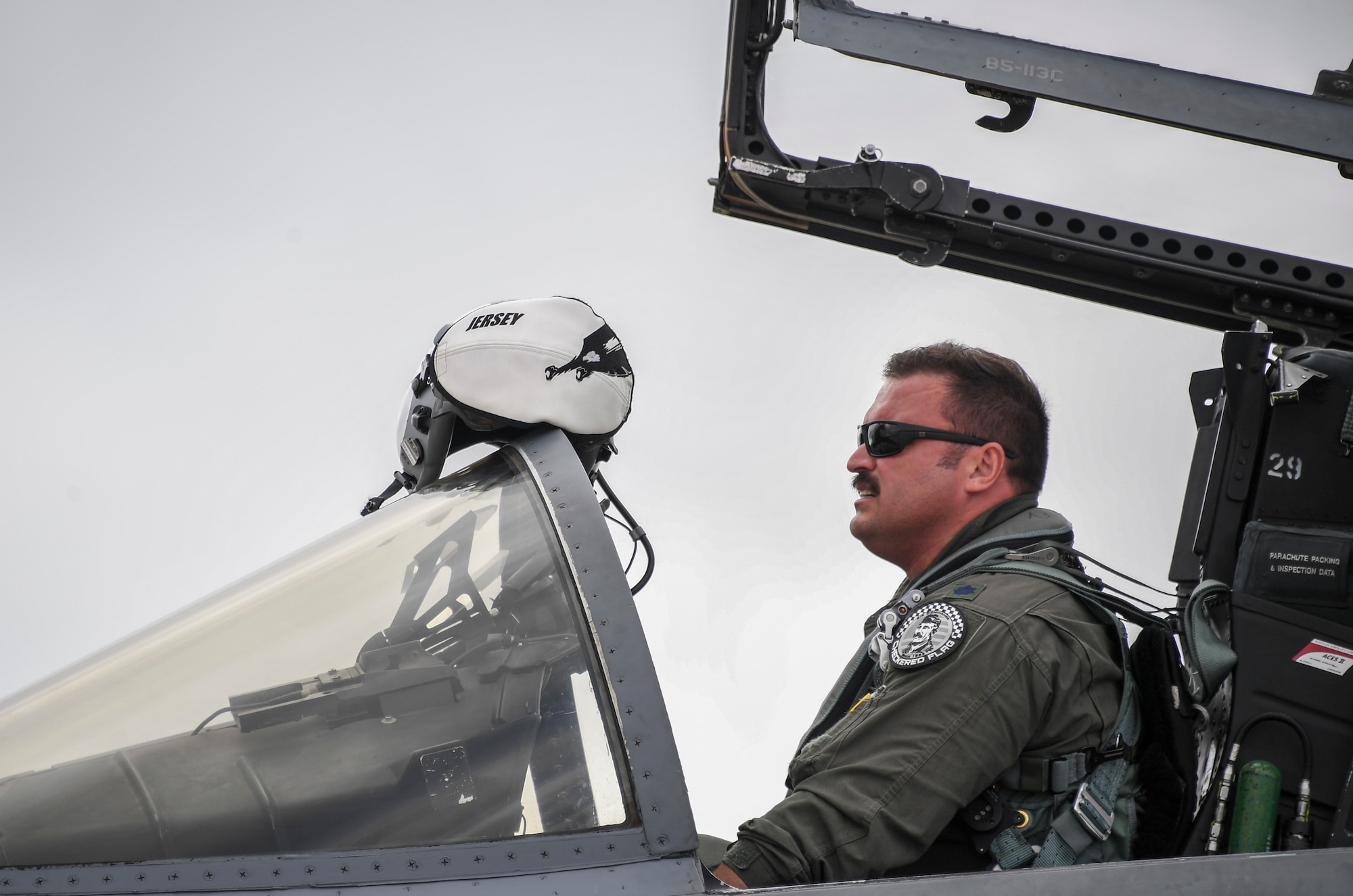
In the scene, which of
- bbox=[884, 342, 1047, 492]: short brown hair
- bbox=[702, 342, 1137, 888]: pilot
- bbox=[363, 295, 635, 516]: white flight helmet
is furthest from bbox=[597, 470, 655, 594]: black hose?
bbox=[884, 342, 1047, 492]: short brown hair

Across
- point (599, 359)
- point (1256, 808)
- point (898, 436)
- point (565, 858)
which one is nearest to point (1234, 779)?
point (1256, 808)

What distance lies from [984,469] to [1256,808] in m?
1.11

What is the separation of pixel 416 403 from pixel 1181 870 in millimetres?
1751

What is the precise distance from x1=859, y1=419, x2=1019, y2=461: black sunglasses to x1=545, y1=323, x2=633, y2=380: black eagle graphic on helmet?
796 mm

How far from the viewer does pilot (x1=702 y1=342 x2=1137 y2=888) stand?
193 cm

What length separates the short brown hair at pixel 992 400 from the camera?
299 centimetres

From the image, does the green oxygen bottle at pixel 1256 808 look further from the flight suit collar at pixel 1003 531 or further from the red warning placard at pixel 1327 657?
the flight suit collar at pixel 1003 531

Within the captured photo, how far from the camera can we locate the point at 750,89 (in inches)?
114

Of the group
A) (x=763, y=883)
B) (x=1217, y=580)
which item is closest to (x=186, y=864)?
(x=763, y=883)

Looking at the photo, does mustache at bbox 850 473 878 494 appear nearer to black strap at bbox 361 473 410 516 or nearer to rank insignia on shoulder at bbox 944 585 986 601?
rank insignia on shoulder at bbox 944 585 986 601

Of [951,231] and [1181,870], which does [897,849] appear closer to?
[1181,870]

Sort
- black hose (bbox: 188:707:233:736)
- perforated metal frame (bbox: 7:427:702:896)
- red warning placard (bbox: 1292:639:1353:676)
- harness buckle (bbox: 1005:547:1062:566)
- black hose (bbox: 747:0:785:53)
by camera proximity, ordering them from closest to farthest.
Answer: perforated metal frame (bbox: 7:427:702:896)
black hose (bbox: 188:707:233:736)
red warning placard (bbox: 1292:639:1353:676)
harness buckle (bbox: 1005:547:1062:566)
black hose (bbox: 747:0:785:53)

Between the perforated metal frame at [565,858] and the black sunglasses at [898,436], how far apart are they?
1.35m

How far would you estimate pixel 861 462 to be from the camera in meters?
3.05
